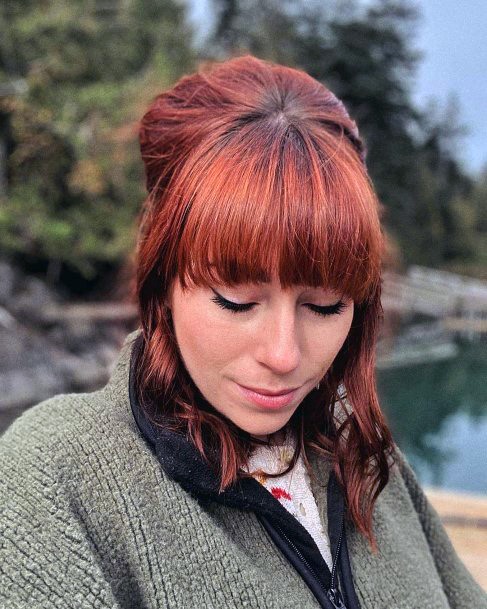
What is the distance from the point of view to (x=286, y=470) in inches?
28.3

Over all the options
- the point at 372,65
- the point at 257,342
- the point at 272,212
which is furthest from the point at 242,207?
the point at 372,65

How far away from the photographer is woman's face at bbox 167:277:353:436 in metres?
0.58

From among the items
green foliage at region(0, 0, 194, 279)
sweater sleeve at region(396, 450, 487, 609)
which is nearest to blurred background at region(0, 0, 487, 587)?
green foliage at region(0, 0, 194, 279)

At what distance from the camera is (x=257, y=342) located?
1.94ft

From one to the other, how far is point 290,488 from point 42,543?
12.5 inches

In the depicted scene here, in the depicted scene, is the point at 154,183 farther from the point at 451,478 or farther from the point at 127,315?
the point at 127,315

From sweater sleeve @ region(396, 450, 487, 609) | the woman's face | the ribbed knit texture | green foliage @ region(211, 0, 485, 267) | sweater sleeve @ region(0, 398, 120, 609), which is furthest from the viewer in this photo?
green foliage @ region(211, 0, 485, 267)

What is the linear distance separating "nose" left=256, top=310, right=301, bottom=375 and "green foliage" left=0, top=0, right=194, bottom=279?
604 centimetres

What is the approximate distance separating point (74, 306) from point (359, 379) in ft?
24.2

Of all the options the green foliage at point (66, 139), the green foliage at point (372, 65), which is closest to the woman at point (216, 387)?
the green foliage at point (66, 139)

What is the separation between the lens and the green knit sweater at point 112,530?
1.63 ft

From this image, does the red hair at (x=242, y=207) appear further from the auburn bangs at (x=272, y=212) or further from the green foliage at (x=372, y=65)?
the green foliage at (x=372, y=65)

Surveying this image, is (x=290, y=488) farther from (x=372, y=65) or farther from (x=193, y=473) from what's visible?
(x=372, y=65)

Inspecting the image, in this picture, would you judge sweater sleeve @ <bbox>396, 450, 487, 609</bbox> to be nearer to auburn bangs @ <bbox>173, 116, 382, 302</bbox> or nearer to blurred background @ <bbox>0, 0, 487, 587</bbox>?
auburn bangs @ <bbox>173, 116, 382, 302</bbox>
